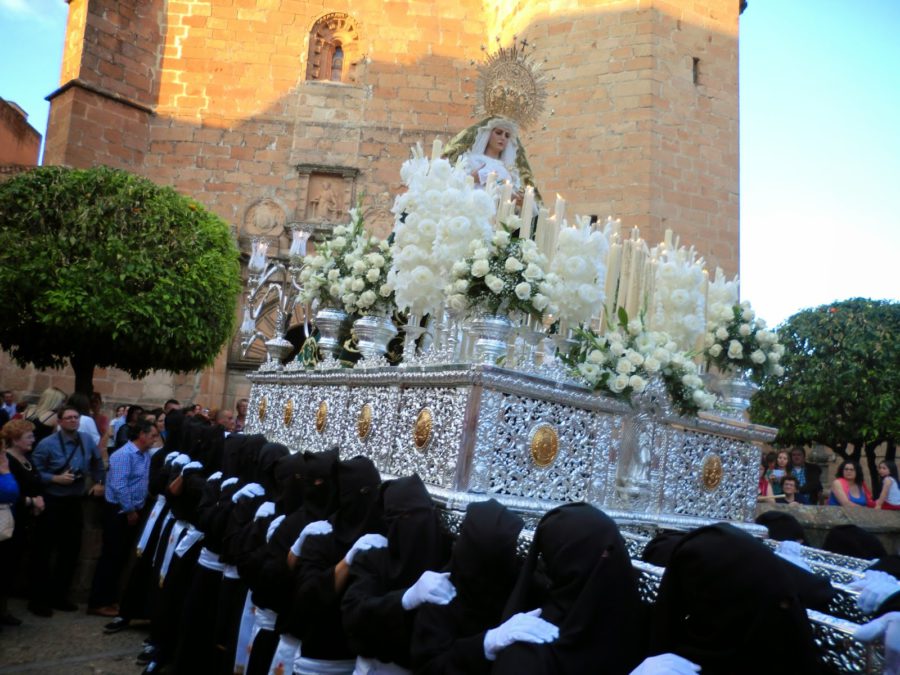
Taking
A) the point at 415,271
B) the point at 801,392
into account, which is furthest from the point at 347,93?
the point at 415,271

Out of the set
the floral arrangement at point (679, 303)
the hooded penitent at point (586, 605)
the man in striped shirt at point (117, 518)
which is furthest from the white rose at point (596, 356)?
the man in striped shirt at point (117, 518)

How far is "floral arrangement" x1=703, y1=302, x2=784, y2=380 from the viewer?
532cm

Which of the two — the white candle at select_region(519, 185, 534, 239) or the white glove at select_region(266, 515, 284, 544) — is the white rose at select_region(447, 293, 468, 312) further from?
the white glove at select_region(266, 515, 284, 544)

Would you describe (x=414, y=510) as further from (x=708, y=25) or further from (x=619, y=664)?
(x=708, y=25)

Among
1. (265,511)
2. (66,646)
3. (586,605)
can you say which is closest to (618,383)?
(586,605)

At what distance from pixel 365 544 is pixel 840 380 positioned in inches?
563

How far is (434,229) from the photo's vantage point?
16.0 ft

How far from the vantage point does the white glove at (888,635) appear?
2096 millimetres

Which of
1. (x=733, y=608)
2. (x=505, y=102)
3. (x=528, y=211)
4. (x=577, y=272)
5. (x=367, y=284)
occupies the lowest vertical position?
(x=733, y=608)

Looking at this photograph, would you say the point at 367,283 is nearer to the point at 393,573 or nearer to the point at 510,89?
the point at 510,89

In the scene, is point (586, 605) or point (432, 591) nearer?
point (586, 605)

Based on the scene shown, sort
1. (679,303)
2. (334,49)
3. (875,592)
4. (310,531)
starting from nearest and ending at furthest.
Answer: (875,592) < (310,531) < (679,303) < (334,49)

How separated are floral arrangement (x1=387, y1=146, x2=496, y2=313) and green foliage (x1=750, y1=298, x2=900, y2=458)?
1280cm

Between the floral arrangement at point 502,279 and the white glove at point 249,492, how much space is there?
6.35 ft
